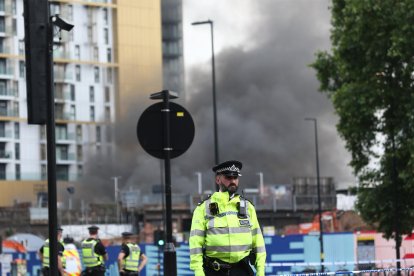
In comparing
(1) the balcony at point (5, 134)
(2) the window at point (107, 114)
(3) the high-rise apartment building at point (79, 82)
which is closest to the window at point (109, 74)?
(3) the high-rise apartment building at point (79, 82)

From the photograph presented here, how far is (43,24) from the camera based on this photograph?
39.8 ft

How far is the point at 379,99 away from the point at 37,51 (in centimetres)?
2956

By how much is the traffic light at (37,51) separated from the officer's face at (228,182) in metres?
2.44

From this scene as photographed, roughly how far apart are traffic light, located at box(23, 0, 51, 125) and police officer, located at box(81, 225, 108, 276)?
38.0ft

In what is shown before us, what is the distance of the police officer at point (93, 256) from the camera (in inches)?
923

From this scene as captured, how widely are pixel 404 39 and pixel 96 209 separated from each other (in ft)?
222

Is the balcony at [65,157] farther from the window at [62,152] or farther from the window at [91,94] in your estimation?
the window at [91,94]

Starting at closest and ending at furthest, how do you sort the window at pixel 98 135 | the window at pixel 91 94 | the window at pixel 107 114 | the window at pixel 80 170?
the window at pixel 98 135 < the window at pixel 80 170 < the window at pixel 107 114 < the window at pixel 91 94

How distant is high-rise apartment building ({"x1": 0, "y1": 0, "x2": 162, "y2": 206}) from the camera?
114375mm

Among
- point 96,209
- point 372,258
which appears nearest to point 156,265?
point 372,258

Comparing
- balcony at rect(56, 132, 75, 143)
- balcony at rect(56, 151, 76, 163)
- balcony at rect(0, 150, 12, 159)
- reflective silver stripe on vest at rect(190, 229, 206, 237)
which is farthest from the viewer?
balcony at rect(56, 132, 75, 143)

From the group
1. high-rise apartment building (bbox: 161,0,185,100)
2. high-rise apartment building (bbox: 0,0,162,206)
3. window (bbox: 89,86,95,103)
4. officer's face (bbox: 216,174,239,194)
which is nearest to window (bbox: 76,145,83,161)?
high-rise apartment building (bbox: 0,0,162,206)

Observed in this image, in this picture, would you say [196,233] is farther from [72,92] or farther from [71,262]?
[72,92]

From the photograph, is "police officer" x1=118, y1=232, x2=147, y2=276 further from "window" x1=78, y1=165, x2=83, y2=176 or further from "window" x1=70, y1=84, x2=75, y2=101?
"window" x1=70, y1=84, x2=75, y2=101
